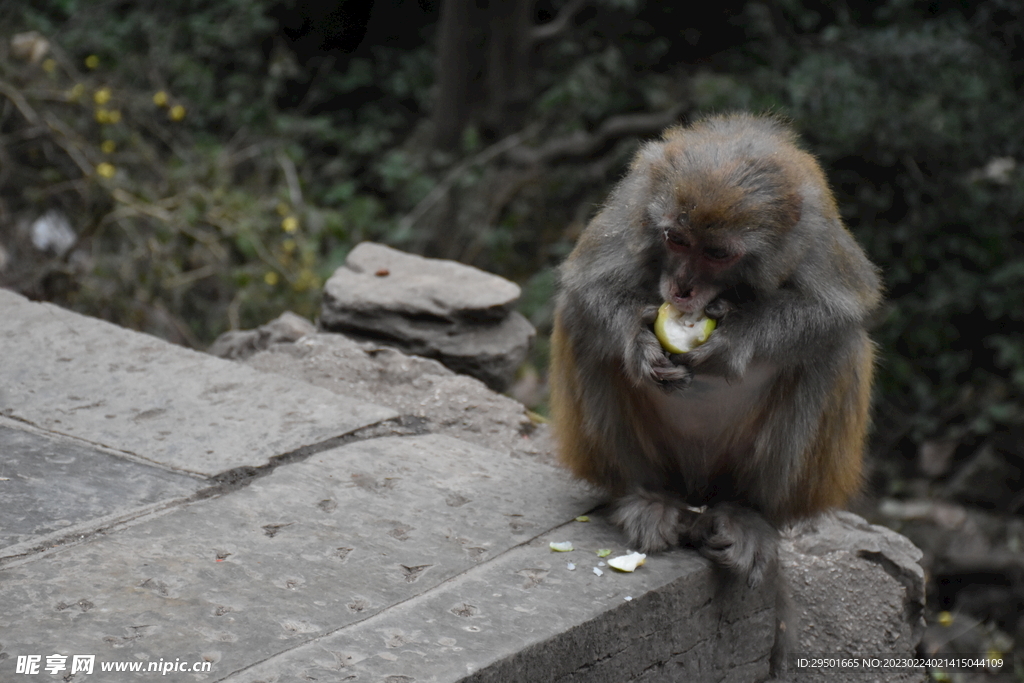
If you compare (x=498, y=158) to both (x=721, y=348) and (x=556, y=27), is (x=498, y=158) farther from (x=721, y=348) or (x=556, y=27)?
(x=721, y=348)

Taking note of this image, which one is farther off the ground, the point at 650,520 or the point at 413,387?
the point at 650,520

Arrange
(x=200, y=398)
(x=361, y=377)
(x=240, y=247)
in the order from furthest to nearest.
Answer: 1. (x=240, y=247)
2. (x=361, y=377)
3. (x=200, y=398)

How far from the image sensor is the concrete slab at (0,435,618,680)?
7.41ft

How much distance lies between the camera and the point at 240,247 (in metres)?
6.78

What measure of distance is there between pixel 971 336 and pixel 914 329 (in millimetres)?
436

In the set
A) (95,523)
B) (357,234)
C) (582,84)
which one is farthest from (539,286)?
(95,523)

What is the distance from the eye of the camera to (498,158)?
947cm

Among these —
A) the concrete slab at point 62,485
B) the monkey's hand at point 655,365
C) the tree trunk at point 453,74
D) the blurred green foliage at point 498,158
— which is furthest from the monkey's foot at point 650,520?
the tree trunk at point 453,74

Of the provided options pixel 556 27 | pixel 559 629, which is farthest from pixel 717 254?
pixel 556 27

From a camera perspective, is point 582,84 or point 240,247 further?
point 582,84

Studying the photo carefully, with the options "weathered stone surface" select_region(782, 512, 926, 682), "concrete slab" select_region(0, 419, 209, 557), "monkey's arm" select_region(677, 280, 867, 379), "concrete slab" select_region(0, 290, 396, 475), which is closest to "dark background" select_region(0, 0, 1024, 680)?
"weathered stone surface" select_region(782, 512, 926, 682)

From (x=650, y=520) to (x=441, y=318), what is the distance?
1886 mm

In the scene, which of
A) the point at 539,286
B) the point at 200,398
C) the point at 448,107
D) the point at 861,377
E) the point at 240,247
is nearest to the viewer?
the point at 861,377

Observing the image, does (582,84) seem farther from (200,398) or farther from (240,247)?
(200,398)
